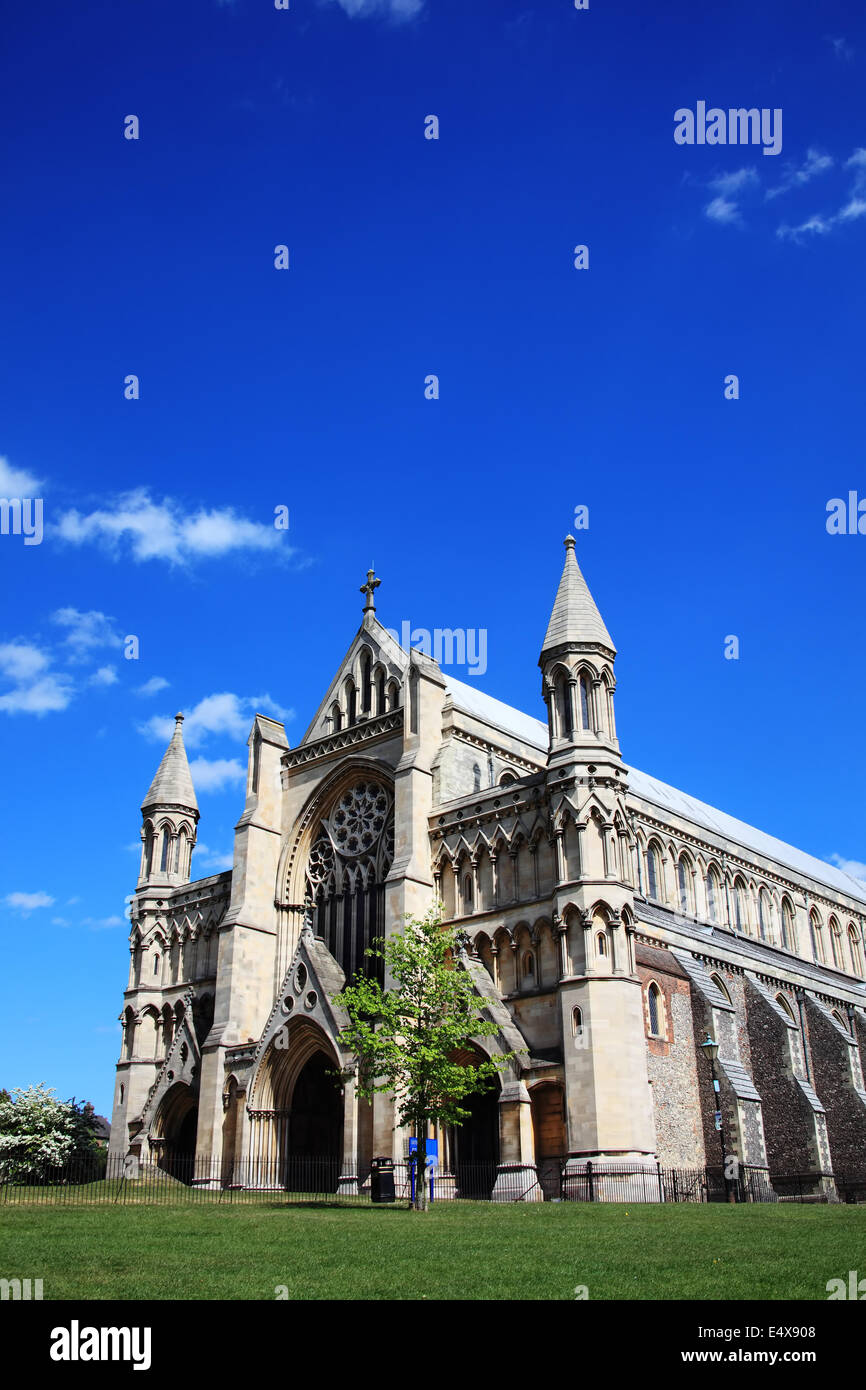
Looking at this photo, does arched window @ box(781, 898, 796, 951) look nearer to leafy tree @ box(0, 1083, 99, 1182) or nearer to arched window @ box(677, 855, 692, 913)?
arched window @ box(677, 855, 692, 913)

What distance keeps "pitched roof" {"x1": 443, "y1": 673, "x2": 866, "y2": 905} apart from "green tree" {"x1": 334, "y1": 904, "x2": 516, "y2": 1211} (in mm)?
14407

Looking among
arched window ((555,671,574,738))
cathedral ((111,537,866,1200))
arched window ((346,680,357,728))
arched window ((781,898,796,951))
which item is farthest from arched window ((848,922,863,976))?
arched window ((555,671,574,738))

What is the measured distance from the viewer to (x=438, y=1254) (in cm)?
1625

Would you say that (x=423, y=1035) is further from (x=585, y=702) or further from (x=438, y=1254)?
(x=438, y=1254)

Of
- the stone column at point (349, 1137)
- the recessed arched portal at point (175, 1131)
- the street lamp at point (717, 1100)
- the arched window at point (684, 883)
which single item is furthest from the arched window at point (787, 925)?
the recessed arched portal at point (175, 1131)

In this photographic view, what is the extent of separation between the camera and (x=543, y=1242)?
59.5ft

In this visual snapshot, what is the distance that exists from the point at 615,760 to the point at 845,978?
99.3ft

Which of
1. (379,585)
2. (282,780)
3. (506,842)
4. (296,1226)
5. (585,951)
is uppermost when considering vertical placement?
(379,585)

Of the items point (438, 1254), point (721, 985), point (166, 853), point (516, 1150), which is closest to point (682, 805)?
point (721, 985)

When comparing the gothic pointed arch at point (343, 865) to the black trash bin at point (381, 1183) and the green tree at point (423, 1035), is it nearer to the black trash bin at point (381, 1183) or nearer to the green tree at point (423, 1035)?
the green tree at point (423, 1035)

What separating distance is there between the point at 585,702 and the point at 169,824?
24388 mm
